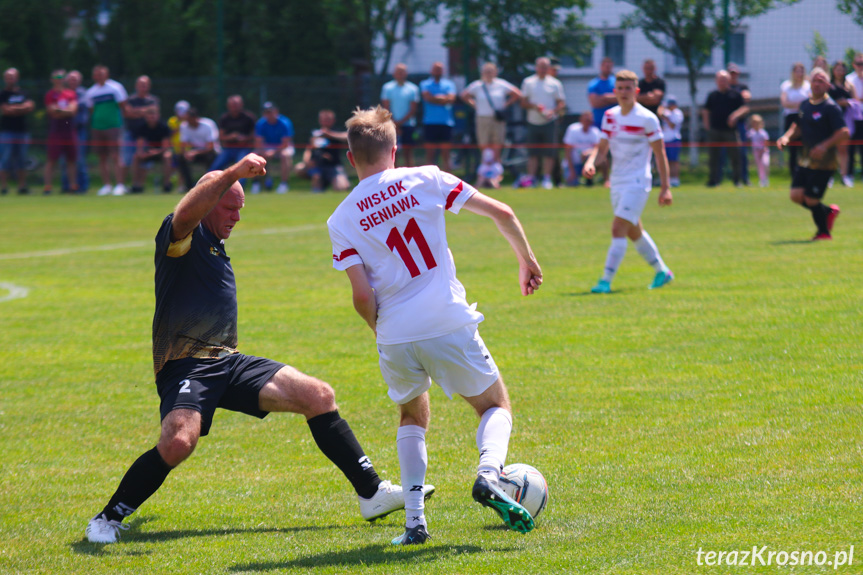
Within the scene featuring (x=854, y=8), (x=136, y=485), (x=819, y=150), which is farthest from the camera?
(x=854, y=8)

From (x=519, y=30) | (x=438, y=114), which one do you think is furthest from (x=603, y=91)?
(x=519, y=30)

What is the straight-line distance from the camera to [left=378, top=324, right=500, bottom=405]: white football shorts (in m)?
4.53

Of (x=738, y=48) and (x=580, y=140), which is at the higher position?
(x=738, y=48)

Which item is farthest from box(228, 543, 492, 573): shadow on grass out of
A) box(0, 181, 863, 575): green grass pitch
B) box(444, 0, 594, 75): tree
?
box(444, 0, 594, 75): tree

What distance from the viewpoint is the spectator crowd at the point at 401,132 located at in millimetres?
23344

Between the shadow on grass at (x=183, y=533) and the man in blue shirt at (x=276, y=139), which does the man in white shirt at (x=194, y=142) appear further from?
the shadow on grass at (x=183, y=533)

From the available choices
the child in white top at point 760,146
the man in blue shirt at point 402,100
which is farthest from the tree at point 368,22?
the child in white top at point 760,146

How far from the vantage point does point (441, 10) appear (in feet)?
112

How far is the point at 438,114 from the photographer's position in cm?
2391

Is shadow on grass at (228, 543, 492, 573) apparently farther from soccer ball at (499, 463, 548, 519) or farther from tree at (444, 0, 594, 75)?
tree at (444, 0, 594, 75)

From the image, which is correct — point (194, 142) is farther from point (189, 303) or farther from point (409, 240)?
point (409, 240)

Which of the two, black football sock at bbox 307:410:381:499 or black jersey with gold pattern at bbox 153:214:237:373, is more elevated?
black jersey with gold pattern at bbox 153:214:237:373

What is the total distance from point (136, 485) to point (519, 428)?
240 centimetres

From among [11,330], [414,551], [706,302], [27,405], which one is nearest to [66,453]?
[27,405]
